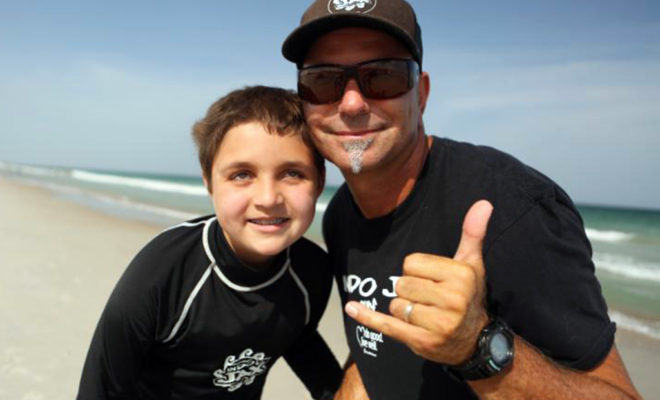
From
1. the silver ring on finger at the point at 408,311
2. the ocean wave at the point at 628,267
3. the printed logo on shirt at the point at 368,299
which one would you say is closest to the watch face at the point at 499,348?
the silver ring on finger at the point at 408,311

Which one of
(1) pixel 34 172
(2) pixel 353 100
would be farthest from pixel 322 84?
(1) pixel 34 172

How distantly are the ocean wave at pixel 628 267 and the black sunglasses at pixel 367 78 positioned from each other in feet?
33.2

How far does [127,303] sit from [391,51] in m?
1.79

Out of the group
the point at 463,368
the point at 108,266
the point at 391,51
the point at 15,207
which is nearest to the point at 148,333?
the point at 463,368

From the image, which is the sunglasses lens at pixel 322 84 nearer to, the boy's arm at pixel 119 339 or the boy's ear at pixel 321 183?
the boy's ear at pixel 321 183

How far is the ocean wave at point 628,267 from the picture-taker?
10.1m

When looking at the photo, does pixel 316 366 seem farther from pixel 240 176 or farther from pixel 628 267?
pixel 628 267

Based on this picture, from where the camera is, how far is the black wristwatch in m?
1.63

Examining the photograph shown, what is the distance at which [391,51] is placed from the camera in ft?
7.30

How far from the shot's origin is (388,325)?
62.7 inches

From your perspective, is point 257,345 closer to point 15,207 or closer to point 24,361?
point 24,361

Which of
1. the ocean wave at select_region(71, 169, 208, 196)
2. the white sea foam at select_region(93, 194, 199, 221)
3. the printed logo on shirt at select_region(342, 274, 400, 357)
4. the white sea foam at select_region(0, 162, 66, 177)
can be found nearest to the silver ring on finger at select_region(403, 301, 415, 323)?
the printed logo on shirt at select_region(342, 274, 400, 357)

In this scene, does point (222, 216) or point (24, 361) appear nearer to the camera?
point (222, 216)

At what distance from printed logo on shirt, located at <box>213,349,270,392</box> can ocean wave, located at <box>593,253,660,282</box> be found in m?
10.2
